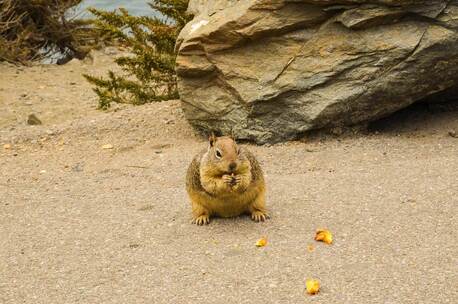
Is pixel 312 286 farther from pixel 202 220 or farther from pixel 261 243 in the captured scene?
pixel 202 220

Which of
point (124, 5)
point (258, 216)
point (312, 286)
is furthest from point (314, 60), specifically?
point (124, 5)

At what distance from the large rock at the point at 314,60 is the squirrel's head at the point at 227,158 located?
2.23 meters

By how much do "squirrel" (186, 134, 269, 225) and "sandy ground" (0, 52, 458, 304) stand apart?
0.43ft

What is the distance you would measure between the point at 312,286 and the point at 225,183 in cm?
108

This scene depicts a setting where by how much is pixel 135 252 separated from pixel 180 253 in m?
0.33

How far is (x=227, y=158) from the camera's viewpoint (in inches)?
208

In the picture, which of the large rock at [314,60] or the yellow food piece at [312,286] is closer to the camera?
the yellow food piece at [312,286]

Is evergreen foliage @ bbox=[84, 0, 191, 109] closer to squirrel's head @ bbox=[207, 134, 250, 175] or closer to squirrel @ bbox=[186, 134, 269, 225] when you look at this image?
squirrel @ bbox=[186, 134, 269, 225]

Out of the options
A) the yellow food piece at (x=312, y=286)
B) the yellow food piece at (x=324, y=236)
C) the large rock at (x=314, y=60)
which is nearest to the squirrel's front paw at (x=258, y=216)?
the yellow food piece at (x=324, y=236)

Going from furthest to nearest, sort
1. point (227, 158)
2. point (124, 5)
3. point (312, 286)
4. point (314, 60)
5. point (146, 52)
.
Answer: point (124, 5) < point (146, 52) < point (314, 60) < point (227, 158) < point (312, 286)

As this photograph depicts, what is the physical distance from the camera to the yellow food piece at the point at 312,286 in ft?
14.9

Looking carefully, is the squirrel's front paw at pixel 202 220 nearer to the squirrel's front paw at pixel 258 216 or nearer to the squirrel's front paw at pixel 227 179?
the squirrel's front paw at pixel 258 216

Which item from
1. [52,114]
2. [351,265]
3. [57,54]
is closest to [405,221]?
[351,265]

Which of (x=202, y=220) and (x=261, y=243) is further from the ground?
(x=261, y=243)
